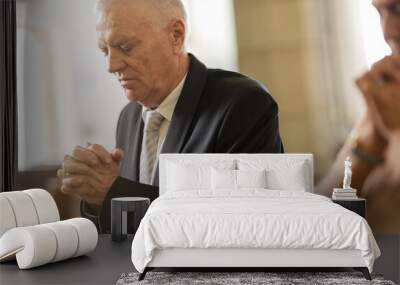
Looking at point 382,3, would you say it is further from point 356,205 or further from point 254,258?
point 254,258

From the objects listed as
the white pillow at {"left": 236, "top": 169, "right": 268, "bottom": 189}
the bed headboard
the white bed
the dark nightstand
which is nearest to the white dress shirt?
the bed headboard

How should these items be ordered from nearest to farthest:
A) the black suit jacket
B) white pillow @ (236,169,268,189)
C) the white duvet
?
the white duvet → white pillow @ (236,169,268,189) → the black suit jacket

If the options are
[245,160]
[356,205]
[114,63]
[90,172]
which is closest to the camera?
[356,205]

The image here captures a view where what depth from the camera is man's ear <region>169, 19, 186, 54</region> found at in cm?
714

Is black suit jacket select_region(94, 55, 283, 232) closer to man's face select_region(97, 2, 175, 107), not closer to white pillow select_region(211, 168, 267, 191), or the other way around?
man's face select_region(97, 2, 175, 107)

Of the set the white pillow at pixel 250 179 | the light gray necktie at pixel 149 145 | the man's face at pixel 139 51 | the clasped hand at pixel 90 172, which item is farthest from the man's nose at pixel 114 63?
the white pillow at pixel 250 179

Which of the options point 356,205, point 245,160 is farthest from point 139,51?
point 356,205

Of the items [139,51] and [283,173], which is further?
[139,51]

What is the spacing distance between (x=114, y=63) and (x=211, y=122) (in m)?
1.24

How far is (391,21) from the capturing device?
701 centimetres

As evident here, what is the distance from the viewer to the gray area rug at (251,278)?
484cm

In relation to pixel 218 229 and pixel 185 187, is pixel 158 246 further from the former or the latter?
pixel 185 187

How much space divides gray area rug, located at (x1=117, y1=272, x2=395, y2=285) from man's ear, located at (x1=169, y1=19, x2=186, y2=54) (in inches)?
111

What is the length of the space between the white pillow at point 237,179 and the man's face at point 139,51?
1.26 metres
